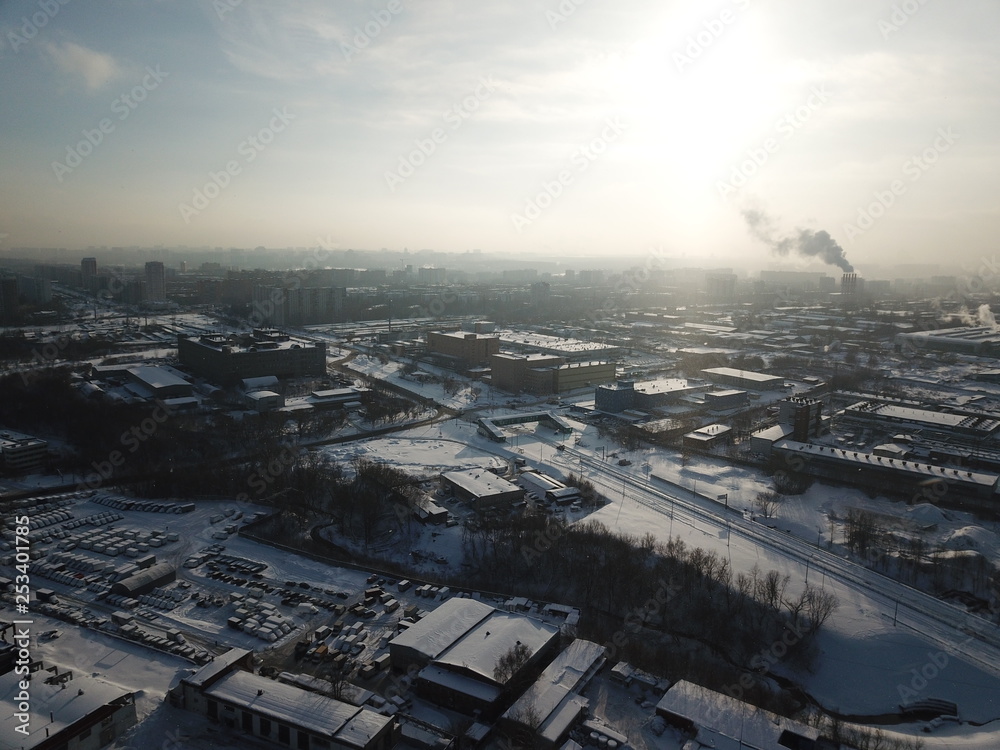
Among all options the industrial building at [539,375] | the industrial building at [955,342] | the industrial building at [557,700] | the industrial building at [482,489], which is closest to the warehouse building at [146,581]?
the industrial building at [482,489]

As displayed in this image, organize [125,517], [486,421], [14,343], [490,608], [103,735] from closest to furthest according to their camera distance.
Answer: [103,735]
[490,608]
[125,517]
[486,421]
[14,343]

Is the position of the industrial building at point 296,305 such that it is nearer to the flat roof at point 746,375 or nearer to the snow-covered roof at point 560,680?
the flat roof at point 746,375

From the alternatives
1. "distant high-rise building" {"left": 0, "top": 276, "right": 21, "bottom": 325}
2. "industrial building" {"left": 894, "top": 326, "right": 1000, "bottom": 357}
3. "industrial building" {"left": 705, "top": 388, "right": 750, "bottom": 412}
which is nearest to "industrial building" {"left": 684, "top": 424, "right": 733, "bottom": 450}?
"industrial building" {"left": 705, "top": 388, "right": 750, "bottom": 412}

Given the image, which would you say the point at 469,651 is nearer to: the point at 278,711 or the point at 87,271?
the point at 278,711

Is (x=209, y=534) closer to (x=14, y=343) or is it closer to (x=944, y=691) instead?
(x=944, y=691)

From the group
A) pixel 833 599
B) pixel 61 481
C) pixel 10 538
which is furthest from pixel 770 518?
pixel 61 481
